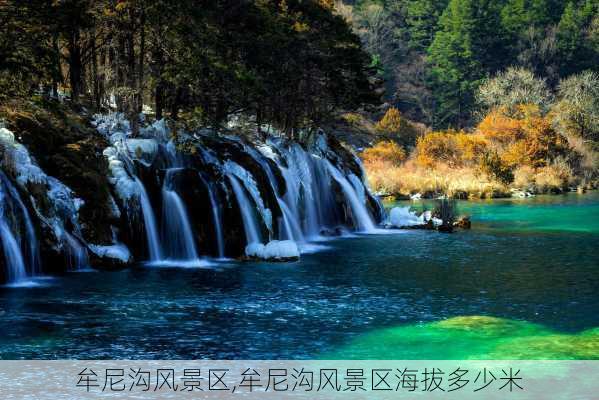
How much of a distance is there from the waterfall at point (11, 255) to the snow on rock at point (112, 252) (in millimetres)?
2928

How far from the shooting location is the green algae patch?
14797 mm

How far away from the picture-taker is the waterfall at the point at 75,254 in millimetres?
22812

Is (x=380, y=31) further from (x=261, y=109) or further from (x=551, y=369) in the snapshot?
(x=551, y=369)

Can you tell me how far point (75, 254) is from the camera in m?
23.0

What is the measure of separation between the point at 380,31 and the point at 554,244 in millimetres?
91987

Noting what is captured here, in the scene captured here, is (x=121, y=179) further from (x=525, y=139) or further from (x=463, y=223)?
(x=525, y=139)

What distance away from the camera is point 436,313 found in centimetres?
1836

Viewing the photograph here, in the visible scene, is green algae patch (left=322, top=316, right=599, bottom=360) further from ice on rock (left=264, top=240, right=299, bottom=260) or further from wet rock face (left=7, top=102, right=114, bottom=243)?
wet rock face (left=7, top=102, right=114, bottom=243)

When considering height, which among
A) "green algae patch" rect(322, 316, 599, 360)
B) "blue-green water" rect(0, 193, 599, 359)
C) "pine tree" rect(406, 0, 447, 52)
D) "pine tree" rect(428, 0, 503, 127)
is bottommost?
"green algae patch" rect(322, 316, 599, 360)

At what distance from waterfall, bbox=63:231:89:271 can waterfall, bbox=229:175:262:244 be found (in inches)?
242

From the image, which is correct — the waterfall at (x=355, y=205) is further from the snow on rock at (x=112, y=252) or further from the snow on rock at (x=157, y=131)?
the snow on rock at (x=112, y=252)

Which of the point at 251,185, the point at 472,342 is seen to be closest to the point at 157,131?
the point at 251,185

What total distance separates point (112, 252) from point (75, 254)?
1.19 m

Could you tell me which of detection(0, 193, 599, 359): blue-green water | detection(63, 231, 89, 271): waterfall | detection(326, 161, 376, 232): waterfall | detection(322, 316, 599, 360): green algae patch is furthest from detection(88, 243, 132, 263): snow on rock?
detection(326, 161, 376, 232): waterfall
